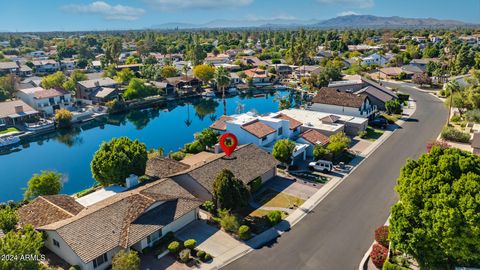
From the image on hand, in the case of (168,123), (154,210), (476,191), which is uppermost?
(476,191)

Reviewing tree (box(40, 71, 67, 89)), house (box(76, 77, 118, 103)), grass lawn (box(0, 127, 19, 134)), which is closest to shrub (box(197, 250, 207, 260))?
grass lawn (box(0, 127, 19, 134))

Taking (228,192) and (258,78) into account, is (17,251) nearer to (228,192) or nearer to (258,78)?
(228,192)

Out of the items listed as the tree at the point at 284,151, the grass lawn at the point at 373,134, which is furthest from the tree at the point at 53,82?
the grass lawn at the point at 373,134

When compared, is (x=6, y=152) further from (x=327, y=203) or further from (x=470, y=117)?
(x=470, y=117)

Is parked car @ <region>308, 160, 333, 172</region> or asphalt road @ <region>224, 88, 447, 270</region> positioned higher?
parked car @ <region>308, 160, 333, 172</region>

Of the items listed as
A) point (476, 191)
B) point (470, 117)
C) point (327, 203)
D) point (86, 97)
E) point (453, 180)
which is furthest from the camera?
point (86, 97)

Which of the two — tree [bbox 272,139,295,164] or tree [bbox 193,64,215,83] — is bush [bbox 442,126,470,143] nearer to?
tree [bbox 272,139,295,164]

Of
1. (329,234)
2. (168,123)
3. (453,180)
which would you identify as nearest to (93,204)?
(329,234)
